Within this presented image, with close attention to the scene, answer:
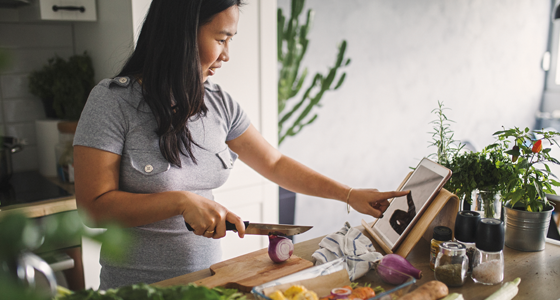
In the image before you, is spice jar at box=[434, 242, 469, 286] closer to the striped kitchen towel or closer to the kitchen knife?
Result: the striped kitchen towel

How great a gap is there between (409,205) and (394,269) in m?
0.27

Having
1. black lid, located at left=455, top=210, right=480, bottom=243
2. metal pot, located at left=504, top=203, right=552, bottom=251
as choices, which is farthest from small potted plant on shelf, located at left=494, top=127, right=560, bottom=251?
black lid, located at left=455, top=210, right=480, bottom=243

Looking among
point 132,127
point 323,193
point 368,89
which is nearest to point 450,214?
point 323,193

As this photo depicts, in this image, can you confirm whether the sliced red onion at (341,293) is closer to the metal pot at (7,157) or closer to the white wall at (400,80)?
the metal pot at (7,157)

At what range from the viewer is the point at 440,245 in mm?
949

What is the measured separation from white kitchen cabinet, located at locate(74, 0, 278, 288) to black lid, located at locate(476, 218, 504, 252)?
1.24 m

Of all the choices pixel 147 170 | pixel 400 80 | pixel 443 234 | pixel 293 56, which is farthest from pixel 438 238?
pixel 400 80

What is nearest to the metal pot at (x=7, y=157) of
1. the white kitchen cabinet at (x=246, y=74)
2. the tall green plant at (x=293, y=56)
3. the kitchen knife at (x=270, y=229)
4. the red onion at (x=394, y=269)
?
the white kitchen cabinet at (x=246, y=74)

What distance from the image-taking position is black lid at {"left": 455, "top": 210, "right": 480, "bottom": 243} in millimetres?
1025

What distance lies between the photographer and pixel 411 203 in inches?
44.9

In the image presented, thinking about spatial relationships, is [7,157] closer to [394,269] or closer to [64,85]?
[64,85]

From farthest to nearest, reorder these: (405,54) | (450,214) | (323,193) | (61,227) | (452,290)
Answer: (405,54) < (323,193) < (450,214) < (452,290) < (61,227)

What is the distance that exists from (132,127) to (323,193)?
0.57 metres

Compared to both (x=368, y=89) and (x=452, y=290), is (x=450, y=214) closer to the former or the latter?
(x=452, y=290)
